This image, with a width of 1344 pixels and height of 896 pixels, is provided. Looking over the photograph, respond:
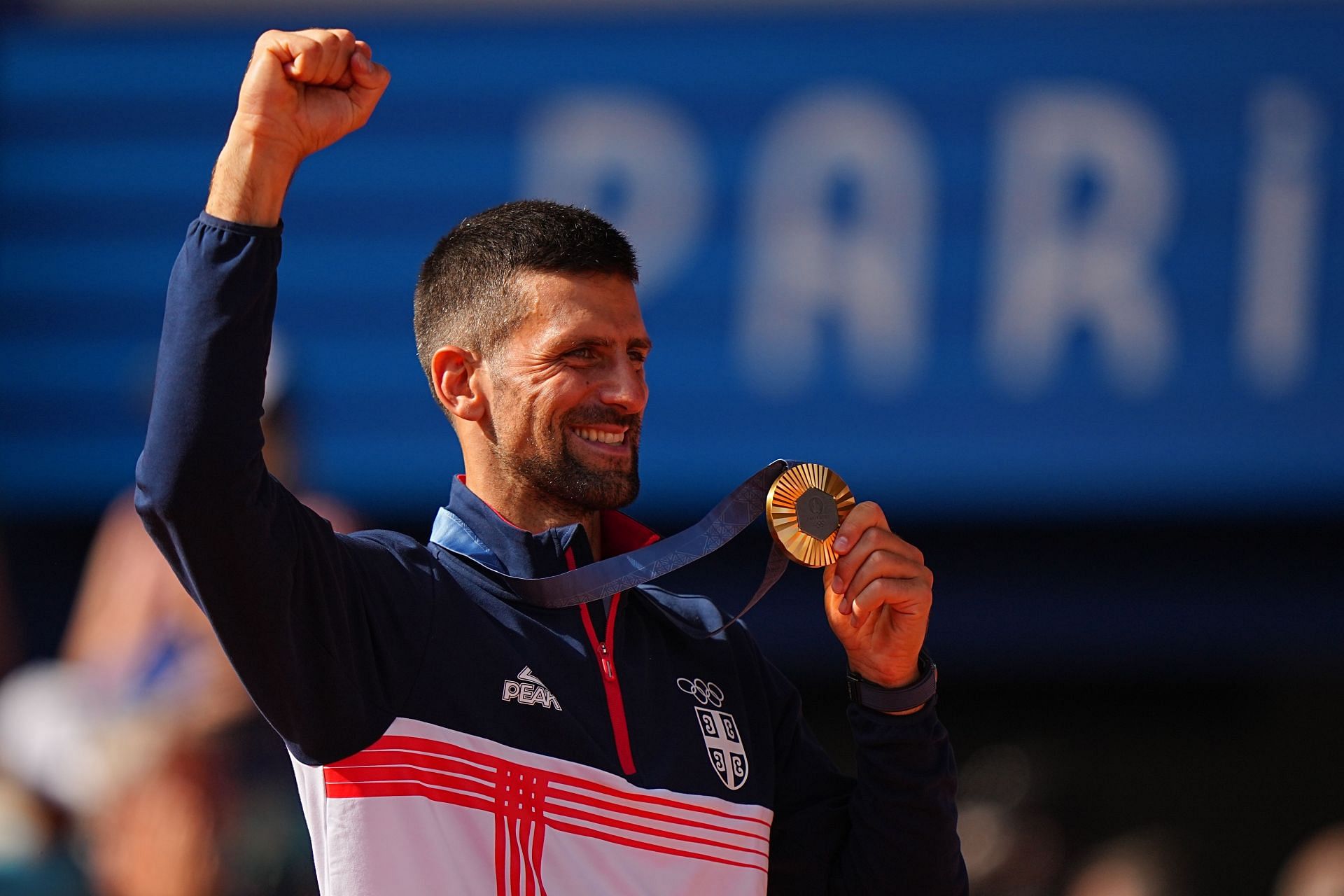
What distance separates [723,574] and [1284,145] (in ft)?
7.82

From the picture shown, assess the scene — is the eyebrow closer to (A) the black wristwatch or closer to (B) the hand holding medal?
(B) the hand holding medal

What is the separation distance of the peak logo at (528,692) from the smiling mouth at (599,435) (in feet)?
1.26

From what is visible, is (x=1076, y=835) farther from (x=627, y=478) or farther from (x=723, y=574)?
(x=627, y=478)

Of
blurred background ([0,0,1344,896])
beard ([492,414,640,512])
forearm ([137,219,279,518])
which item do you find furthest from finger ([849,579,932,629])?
blurred background ([0,0,1344,896])

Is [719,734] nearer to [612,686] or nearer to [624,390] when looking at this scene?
[612,686]

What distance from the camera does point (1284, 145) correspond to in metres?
5.79

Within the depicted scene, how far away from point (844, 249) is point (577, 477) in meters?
3.55

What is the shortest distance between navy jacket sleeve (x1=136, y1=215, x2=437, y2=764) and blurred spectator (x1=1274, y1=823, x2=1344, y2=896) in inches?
146

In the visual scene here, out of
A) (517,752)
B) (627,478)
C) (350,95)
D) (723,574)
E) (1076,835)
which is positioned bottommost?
(1076,835)

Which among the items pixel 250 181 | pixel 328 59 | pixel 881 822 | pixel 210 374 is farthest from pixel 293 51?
pixel 881 822

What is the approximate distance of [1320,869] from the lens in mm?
4953

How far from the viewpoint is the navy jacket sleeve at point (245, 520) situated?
1.79m

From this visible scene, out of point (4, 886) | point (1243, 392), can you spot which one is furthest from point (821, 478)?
point (1243, 392)

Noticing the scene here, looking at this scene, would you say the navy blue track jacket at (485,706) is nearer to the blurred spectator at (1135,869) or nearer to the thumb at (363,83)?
the thumb at (363,83)
